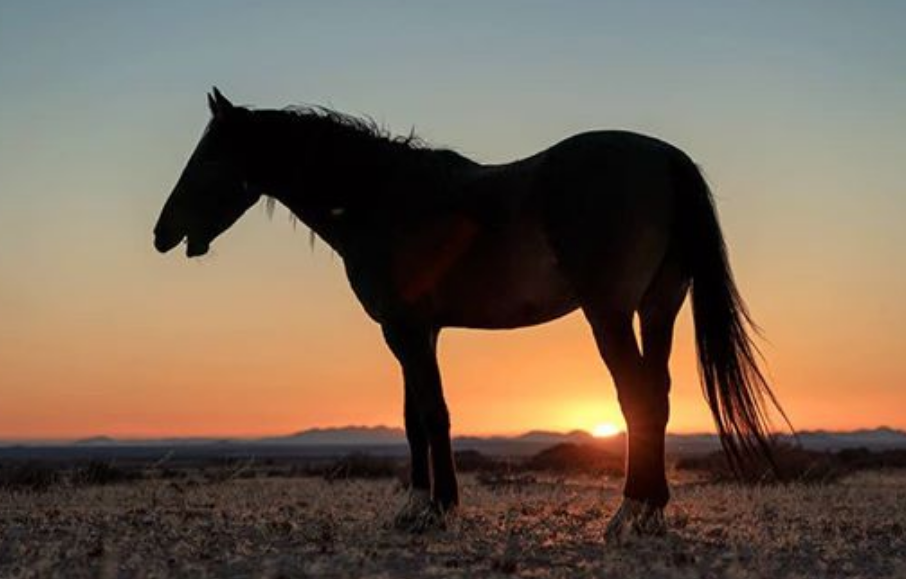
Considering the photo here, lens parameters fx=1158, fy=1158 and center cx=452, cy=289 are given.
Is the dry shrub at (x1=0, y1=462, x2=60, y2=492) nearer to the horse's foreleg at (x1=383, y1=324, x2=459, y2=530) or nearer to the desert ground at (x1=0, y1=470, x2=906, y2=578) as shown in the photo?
the desert ground at (x1=0, y1=470, x2=906, y2=578)

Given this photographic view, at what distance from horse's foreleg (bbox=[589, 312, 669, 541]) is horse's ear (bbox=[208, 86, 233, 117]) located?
380 cm

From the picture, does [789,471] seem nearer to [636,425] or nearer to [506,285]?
[636,425]

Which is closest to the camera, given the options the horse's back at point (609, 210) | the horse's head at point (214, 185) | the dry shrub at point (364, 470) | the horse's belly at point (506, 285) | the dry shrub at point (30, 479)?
the horse's back at point (609, 210)

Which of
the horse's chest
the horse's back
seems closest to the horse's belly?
the horse's chest

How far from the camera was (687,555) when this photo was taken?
24.9 ft

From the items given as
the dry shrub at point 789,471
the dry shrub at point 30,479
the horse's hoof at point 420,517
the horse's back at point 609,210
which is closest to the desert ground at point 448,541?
the horse's hoof at point 420,517

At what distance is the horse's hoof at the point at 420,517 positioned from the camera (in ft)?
29.8

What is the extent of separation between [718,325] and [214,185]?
4.46 m

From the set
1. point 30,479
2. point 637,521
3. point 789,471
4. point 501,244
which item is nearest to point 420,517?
point 637,521

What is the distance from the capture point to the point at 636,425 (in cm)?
866

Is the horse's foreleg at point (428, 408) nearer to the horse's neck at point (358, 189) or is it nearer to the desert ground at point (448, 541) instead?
the desert ground at point (448, 541)

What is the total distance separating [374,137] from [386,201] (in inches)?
28.7

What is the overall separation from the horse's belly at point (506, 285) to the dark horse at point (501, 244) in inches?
0.5

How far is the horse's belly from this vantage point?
8.99 metres
